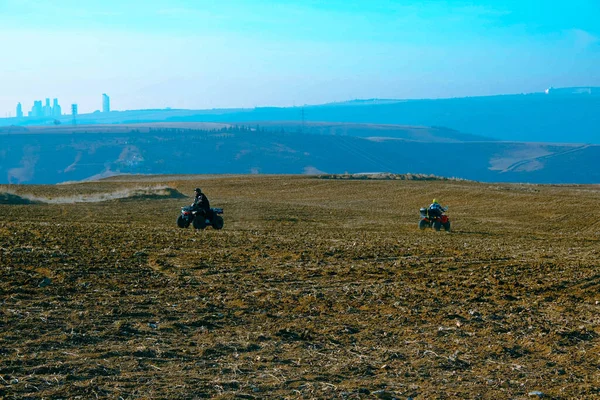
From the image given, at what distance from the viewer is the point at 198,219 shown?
2703 centimetres

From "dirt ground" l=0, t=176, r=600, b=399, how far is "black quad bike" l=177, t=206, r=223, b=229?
374cm

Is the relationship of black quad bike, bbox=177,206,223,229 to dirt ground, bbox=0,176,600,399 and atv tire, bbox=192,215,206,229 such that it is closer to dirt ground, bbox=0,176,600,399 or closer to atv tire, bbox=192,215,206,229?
atv tire, bbox=192,215,206,229

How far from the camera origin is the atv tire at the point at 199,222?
26969 millimetres

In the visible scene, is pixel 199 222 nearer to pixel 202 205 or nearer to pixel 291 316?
pixel 202 205

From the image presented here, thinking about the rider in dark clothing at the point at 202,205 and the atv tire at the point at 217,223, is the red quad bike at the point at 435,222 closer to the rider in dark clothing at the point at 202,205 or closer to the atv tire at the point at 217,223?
the atv tire at the point at 217,223

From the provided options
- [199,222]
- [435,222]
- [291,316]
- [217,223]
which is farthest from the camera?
[435,222]

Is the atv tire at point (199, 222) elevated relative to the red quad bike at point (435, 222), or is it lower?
elevated

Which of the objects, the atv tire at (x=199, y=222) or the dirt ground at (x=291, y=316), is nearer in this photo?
the dirt ground at (x=291, y=316)

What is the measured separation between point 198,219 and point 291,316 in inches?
623

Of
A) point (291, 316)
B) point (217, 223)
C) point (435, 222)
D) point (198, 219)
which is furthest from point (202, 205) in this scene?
point (291, 316)

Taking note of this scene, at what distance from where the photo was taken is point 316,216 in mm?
33969

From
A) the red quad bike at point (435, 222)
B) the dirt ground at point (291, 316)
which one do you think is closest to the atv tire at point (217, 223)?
the dirt ground at point (291, 316)

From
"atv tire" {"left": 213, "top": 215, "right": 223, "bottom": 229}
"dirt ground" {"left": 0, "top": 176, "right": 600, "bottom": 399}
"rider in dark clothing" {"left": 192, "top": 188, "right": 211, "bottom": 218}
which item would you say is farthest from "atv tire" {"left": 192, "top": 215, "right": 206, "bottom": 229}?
"dirt ground" {"left": 0, "top": 176, "right": 600, "bottom": 399}

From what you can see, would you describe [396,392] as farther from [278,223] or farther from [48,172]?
[48,172]
